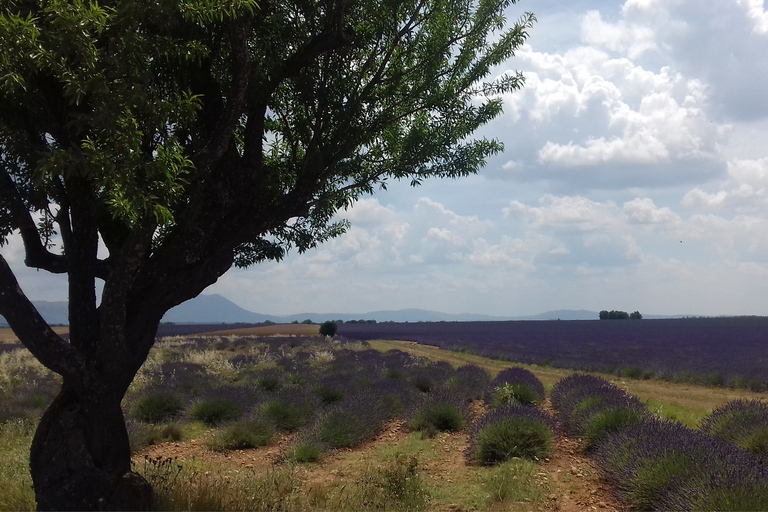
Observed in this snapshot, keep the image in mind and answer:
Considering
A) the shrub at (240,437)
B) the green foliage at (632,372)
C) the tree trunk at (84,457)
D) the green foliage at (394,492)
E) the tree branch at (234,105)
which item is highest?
the tree branch at (234,105)

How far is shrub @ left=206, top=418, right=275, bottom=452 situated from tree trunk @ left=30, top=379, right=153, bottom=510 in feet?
14.8

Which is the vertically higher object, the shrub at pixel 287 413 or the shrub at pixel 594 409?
the shrub at pixel 594 409

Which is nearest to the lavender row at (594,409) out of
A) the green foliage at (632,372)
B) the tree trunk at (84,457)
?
the tree trunk at (84,457)

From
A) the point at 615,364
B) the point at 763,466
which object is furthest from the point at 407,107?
the point at 615,364

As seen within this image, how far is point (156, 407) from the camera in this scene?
13.3 m

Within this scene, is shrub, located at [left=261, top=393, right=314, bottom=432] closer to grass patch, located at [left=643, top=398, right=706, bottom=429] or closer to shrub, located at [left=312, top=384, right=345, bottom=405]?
shrub, located at [left=312, top=384, right=345, bottom=405]

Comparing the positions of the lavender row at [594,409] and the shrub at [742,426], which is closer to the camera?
the shrub at [742,426]

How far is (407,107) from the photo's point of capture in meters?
8.23

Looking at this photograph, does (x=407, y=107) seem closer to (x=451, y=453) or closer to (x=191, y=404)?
(x=451, y=453)

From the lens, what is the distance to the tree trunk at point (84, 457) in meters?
5.73

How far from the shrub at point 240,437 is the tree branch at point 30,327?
529cm

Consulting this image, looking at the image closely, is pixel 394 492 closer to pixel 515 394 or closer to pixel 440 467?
pixel 440 467

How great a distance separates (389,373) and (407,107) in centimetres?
1195

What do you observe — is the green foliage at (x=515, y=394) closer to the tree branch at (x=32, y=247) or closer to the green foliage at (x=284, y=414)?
the green foliage at (x=284, y=414)
